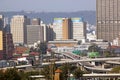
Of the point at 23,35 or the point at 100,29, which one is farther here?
the point at 23,35

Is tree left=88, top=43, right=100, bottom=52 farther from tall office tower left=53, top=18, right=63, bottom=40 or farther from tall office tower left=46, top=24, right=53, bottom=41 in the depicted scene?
tall office tower left=46, top=24, right=53, bottom=41

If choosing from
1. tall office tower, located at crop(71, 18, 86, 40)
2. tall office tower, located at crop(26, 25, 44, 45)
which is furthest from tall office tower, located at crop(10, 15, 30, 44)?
tall office tower, located at crop(71, 18, 86, 40)

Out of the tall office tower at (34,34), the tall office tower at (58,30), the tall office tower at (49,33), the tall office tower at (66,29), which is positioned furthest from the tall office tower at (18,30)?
the tall office tower at (66,29)

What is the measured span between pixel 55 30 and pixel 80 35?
11.1 metres

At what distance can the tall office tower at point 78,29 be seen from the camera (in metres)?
172

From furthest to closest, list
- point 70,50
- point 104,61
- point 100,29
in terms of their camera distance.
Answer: point 100,29
point 70,50
point 104,61

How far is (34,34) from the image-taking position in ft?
541

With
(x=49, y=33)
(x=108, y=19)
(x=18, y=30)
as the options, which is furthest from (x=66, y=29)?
(x=18, y=30)

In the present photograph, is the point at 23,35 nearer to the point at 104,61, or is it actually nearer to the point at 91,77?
the point at 104,61

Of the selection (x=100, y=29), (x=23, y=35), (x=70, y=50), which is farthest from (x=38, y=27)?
(x=70, y=50)

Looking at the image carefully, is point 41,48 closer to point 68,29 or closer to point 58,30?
point 58,30

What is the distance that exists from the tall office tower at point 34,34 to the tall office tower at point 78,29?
905 cm

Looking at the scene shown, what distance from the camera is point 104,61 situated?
3656 inches

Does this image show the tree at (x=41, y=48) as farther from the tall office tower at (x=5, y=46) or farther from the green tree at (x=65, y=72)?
the green tree at (x=65, y=72)
